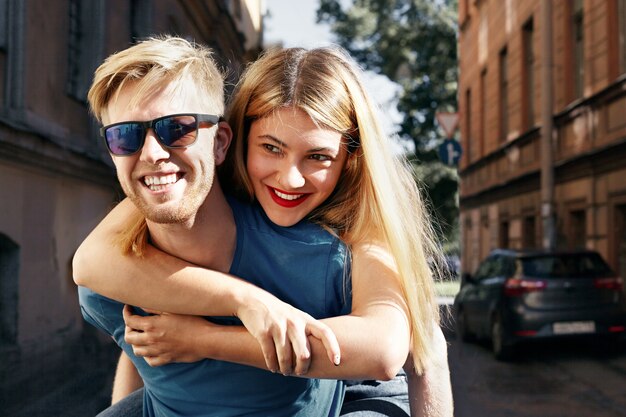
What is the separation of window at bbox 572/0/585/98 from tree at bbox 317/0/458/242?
1492 cm

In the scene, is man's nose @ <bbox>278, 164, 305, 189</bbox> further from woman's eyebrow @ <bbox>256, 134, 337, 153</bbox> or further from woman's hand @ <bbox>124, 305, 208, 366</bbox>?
woman's hand @ <bbox>124, 305, 208, 366</bbox>

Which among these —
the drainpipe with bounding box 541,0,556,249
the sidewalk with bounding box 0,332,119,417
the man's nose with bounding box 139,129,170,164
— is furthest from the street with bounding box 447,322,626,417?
the man's nose with bounding box 139,129,170,164

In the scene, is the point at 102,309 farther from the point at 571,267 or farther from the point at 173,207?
the point at 571,267

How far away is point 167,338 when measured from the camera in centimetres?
207

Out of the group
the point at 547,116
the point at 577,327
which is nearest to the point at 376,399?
the point at 577,327

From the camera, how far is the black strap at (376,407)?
2.32 metres

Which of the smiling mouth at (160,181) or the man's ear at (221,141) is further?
the man's ear at (221,141)

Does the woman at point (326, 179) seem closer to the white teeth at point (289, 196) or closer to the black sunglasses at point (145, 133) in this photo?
the white teeth at point (289, 196)

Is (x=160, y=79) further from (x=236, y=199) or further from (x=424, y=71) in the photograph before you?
(x=424, y=71)

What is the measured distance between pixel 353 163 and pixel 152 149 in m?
0.56

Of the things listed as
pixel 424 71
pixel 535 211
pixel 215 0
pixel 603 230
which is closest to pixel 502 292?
pixel 603 230

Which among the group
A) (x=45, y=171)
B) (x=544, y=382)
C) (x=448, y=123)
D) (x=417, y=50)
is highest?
(x=417, y=50)

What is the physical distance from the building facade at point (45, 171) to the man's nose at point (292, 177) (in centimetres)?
566

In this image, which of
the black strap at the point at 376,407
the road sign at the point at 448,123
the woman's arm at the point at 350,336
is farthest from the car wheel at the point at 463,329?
the woman's arm at the point at 350,336
